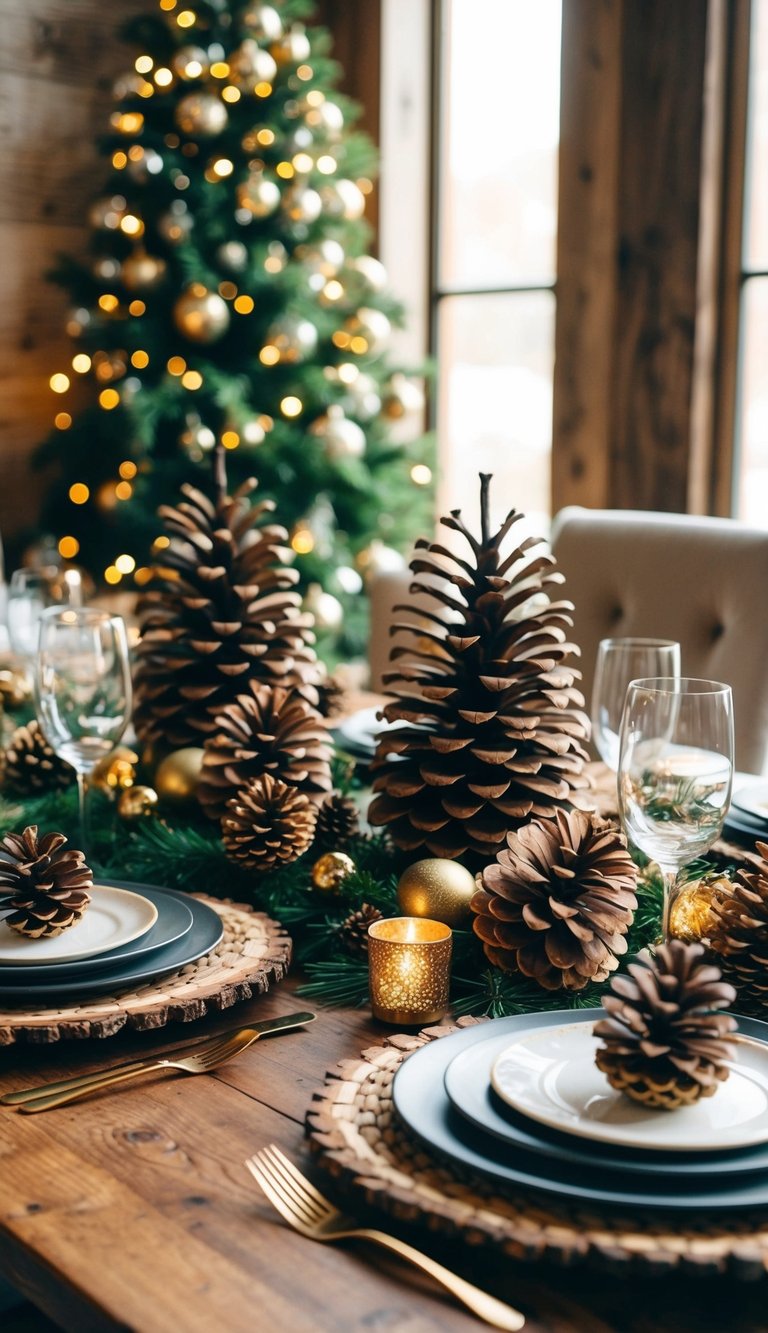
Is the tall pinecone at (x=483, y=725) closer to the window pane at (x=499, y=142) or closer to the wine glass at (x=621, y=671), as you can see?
the wine glass at (x=621, y=671)

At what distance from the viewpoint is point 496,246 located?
3.76m

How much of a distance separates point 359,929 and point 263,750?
24 cm

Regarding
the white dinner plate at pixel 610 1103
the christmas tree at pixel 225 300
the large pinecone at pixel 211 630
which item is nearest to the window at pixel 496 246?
the christmas tree at pixel 225 300

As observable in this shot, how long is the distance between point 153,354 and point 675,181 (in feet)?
4.15

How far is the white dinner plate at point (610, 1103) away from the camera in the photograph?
2.01 ft

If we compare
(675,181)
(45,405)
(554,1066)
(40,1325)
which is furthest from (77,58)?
(554,1066)

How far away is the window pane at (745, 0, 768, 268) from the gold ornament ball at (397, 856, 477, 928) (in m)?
2.47

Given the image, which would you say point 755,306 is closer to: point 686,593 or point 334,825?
point 686,593

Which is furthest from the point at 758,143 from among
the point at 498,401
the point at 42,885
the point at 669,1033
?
the point at 669,1033

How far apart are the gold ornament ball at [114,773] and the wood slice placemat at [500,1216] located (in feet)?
2.09

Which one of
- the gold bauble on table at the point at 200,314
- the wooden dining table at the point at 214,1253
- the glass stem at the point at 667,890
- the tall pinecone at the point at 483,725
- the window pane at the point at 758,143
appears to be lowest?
the wooden dining table at the point at 214,1253

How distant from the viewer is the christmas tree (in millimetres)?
3109

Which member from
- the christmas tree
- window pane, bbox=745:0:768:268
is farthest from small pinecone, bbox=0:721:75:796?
window pane, bbox=745:0:768:268

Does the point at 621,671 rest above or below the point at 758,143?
below
